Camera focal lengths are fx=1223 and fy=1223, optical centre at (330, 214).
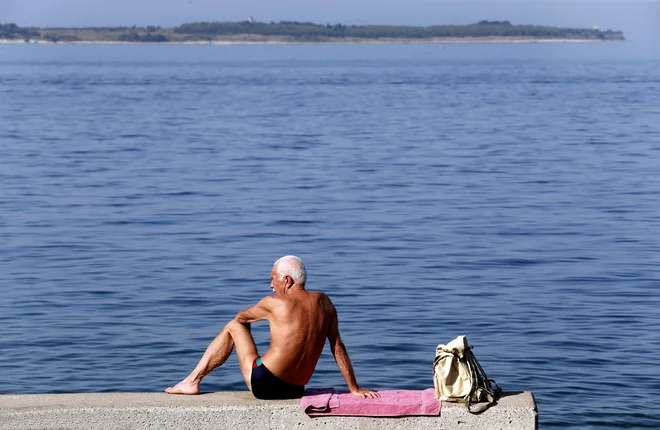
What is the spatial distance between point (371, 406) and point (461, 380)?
1.85ft

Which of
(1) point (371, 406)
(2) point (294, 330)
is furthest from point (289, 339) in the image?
(1) point (371, 406)

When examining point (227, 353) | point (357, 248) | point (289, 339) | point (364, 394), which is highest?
point (289, 339)

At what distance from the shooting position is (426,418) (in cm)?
734

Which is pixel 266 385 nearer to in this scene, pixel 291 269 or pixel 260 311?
pixel 260 311

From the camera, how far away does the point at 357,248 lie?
18.9 metres

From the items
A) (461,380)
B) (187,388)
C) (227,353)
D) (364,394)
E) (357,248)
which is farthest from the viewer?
(357,248)

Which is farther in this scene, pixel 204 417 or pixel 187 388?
pixel 187 388

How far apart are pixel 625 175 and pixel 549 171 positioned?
2011 millimetres

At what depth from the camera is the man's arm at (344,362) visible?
24.8 ft

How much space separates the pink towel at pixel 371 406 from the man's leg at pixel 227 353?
1.69ft

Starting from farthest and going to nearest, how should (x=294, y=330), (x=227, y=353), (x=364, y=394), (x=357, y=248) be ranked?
(x=357, y=248) → (x=227, y=353) → (x=294, y=330) → (x=364, y=394)

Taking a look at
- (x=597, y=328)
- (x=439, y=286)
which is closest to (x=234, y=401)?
(x=597, y=328)

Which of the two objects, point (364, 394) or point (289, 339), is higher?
point (289, 339)

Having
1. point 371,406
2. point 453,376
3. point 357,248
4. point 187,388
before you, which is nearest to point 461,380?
point 453,376
